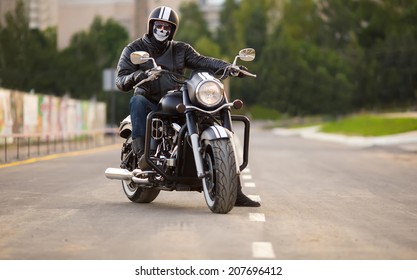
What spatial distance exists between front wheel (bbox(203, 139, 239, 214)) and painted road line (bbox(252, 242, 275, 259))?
6.64ft

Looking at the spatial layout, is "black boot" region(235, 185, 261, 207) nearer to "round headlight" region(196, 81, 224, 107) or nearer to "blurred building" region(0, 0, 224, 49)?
"round headlight" region(196, 81, 224, 107)

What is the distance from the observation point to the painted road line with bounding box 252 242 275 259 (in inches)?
323

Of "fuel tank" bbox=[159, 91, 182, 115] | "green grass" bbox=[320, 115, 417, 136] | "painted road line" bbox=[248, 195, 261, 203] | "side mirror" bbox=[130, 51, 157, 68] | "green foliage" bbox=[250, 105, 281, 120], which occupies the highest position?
"side mirror" bbox=[130, 51, 157, 68]

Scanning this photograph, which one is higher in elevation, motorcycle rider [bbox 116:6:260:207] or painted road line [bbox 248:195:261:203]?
motorcycle rider [bbox 116:6:260:207]

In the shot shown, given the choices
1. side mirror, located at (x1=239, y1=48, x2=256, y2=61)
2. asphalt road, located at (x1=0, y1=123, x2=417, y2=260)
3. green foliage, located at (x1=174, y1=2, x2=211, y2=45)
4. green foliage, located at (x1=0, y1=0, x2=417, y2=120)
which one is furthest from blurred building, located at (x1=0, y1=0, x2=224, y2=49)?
side mirror, located at (x1=239, y1=48, x2=256, y2=61)

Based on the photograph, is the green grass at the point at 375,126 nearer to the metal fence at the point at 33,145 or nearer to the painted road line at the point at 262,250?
the metal fence at the point at 33,145

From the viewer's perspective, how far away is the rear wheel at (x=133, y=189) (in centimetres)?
1298

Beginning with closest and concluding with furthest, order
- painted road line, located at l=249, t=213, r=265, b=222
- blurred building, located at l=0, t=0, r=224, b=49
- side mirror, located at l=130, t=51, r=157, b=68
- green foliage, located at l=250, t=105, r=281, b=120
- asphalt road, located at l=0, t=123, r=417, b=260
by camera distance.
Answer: asphalt road, located at l=0, t=123, r=417, b=260 → painted road line, located at l=249, t=213, r=265, b=222 → side mirror, located at l=130, t=51, r=157, b=68 → blurred building, located at l=0, t=0, r=224, b=49 → green foliage, located at l=250, t=105, r=281, b=120

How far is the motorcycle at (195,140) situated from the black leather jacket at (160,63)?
0.64ft

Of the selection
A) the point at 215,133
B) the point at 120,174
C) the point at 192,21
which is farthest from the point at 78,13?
the point at 215,133

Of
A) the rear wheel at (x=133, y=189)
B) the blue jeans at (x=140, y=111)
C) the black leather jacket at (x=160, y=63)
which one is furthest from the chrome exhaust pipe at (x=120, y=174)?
the black leather jacket at (x=160, y=63)

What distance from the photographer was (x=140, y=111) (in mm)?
12297

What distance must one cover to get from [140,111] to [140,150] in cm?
43

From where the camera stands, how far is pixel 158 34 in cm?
1233
